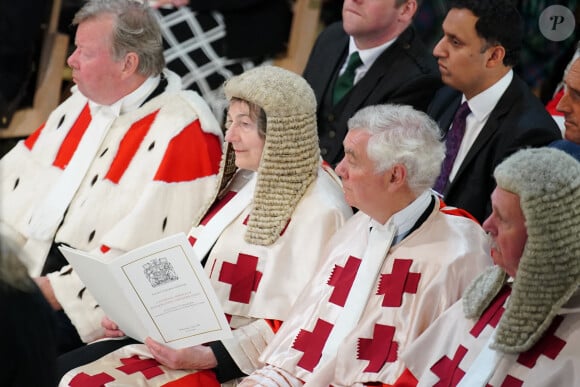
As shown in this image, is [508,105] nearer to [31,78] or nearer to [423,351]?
[423,351]

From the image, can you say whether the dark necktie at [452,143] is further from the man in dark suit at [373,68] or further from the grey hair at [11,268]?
the grey hair at [11,268]

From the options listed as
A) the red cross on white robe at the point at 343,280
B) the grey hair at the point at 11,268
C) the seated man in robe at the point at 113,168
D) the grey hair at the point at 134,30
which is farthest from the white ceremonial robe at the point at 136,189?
the grey hair at the point at 11,268

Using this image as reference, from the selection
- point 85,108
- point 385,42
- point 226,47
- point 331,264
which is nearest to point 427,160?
point 331,264

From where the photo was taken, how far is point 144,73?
4918 mm

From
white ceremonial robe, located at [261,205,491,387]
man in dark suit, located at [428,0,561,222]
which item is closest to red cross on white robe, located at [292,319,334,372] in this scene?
white ceremonial robe, located at [261,205,491,387]

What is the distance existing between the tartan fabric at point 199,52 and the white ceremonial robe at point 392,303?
8.18 feet

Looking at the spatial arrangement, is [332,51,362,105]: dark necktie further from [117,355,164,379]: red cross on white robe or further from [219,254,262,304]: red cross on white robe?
[117,355,164,379]: red cross on white robe

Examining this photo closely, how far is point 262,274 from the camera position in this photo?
13.8 ft

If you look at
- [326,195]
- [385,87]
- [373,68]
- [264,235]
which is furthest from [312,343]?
[373,68]

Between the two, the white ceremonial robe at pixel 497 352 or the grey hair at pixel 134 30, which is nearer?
the white ceremonial robe at pixel 497 352

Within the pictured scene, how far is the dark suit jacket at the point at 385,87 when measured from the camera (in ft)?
16.6

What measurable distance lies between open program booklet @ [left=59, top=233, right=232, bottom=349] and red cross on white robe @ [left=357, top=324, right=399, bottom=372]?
0.46m

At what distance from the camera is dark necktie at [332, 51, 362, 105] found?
5285 millimetres

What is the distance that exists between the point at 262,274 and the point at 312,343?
1.28 ft
